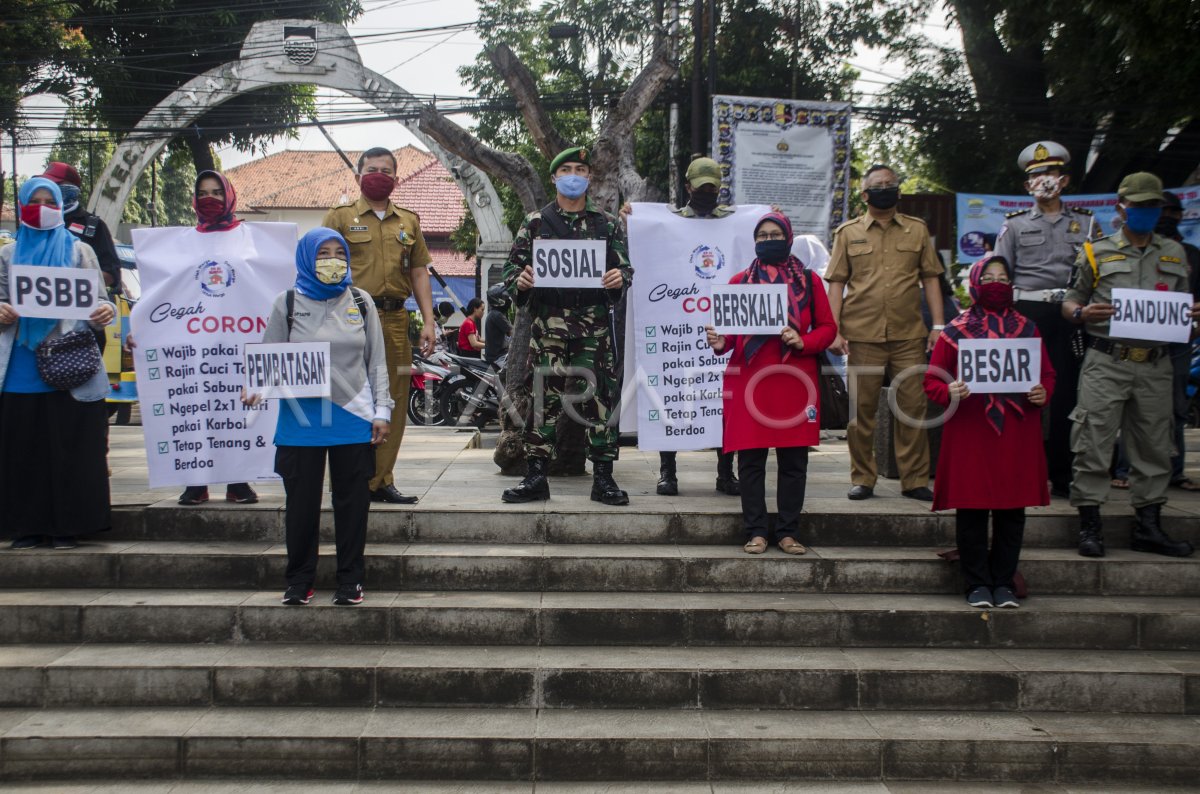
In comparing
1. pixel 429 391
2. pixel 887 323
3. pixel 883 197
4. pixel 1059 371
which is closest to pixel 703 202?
pixel 883 197

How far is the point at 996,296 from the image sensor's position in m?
5.29

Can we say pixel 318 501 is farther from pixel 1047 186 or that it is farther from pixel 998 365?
pixel 1047 186

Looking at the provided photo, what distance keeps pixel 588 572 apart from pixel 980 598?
1983 mm

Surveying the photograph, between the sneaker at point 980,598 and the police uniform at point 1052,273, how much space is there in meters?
1.62

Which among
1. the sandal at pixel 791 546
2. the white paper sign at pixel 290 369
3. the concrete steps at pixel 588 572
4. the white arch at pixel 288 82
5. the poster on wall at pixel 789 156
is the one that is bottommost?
the concrete steps at pixel 588 572

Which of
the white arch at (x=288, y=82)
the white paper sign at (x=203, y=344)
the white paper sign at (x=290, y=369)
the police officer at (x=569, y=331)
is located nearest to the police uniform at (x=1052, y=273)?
the police officer at (x=569, y=331)

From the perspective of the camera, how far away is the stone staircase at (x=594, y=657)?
4426 millimetres

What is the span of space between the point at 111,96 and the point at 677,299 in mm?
20105

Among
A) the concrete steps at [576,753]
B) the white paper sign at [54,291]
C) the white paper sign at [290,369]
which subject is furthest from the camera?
the white paper sign at [54,291]

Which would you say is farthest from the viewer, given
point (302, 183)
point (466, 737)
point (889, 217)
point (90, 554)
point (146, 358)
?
point (302, 183)

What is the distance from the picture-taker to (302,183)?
54750 millimetres

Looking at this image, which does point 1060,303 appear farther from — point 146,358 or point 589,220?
point 146,358

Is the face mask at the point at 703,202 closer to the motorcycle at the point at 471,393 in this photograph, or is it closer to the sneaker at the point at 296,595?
the sneaker at the point at 296,595

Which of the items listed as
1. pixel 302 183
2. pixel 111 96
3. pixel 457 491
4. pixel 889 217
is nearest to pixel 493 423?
pixel 457 491
